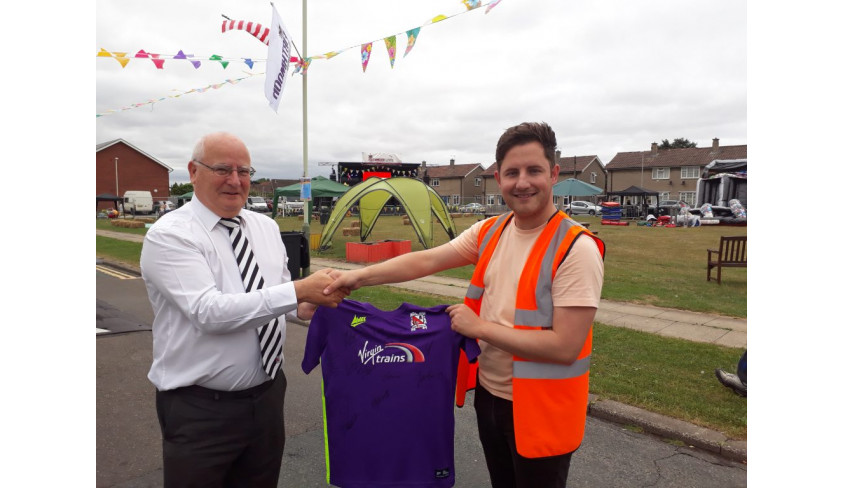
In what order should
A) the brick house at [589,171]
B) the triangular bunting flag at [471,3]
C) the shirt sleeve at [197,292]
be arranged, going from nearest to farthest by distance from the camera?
the shirt sleeve at [197,292] < the triangular bunting flag at [471,3] < the brick house at [589,171]

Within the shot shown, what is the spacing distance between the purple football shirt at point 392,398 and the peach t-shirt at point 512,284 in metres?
0.32

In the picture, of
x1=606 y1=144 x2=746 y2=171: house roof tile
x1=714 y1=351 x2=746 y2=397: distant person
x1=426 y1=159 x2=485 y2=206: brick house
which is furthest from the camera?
x1=426 y1=159 x2=485 y2=206: brick house

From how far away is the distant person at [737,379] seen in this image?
4.61 metres

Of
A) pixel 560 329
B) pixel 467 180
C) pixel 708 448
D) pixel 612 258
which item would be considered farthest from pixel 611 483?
pixel 467 180

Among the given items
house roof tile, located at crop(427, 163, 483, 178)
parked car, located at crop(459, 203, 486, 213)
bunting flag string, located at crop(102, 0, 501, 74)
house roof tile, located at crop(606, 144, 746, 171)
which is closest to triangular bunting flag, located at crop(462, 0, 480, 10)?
bunting flag string, located at crop(102, 0, 501, 74)

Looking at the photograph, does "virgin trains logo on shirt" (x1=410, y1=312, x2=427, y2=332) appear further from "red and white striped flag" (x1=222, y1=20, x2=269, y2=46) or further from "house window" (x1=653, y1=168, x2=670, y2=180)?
"house window" (x1=653, y1=168, x2=670, y2=180)

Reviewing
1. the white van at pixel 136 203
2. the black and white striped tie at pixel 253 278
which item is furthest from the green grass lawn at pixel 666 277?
the white van at pixel 136 203

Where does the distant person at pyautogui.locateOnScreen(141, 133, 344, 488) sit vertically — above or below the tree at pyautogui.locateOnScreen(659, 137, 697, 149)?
below

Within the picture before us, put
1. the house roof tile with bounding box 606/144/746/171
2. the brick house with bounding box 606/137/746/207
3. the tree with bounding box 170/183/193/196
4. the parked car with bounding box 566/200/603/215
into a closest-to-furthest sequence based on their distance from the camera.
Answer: the parked car with bounding box 566/200/603/215
the house roof tile with bounding box 606/144/746/171
the brick house with bounding box 606/137/746/207
the tree with bounding box 170/183/193/196

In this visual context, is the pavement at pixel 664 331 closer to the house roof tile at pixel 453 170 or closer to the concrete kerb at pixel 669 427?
the concrete kerb at pixel 669 427

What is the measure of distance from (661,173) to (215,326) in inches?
2419

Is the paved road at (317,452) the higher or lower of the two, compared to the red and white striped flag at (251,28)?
lower

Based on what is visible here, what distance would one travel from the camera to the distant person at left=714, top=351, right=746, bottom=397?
461 centimetres

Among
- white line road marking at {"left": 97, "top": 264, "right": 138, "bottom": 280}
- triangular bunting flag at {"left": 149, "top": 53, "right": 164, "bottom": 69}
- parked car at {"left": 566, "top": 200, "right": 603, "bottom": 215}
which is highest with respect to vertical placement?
triangular bunting flag at {"left": 149, "top": 53, "right": 164, "bottom": 69}
